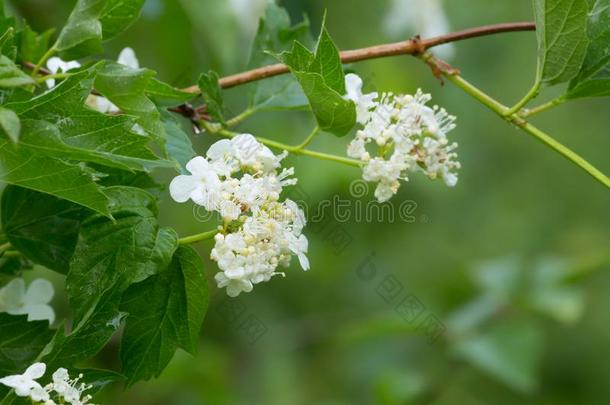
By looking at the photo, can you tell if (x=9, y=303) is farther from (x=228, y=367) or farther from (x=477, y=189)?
(x=477, y=189)

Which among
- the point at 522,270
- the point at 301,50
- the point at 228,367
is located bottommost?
the point at 228,367

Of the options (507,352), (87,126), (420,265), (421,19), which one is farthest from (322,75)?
(420,265)

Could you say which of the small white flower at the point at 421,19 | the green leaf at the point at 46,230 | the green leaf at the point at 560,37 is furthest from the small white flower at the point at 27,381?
the small white flower at the point at 421,19

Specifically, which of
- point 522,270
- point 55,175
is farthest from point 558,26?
point 522,270

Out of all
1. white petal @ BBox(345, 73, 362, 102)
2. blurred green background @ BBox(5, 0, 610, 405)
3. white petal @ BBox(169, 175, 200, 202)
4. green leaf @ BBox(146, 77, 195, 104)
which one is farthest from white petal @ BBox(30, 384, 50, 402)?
blurred green background @ BBox(5, 0, 610, 405)

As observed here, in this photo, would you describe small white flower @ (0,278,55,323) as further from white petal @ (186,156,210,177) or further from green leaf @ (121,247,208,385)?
white petal @ (186,156,210,177)

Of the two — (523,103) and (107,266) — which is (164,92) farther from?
(523,103)
